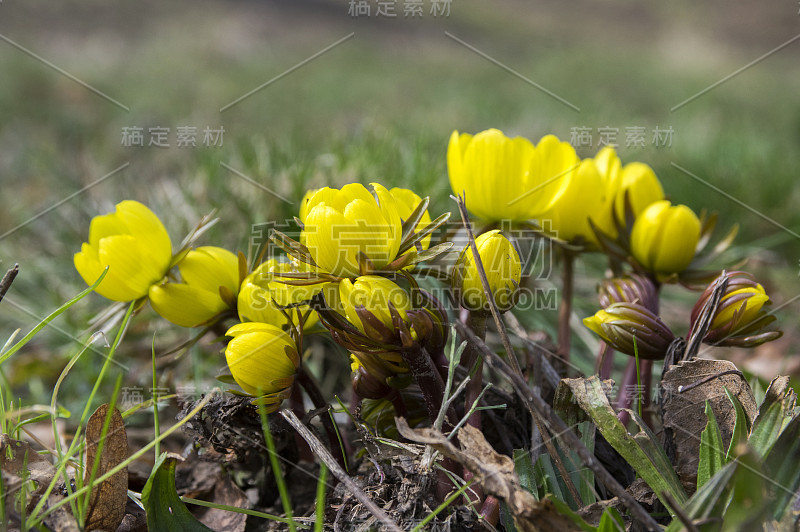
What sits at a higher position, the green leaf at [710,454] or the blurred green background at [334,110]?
the green leaf at [710,454]

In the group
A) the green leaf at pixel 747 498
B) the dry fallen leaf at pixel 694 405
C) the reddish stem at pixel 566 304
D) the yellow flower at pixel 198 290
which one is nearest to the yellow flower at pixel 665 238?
the reddish stem at pixel 566 304

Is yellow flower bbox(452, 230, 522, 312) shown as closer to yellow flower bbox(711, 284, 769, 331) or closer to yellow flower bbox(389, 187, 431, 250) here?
yellow flower bbox(389, 187, 431, 250)

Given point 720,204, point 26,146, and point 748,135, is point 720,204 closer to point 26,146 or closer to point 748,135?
point 748,135

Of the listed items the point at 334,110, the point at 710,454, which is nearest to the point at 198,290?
the point at 710,454

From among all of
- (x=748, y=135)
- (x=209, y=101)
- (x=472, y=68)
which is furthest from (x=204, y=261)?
(x=472, y=68)

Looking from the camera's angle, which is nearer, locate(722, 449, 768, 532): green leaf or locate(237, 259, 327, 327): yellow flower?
locate(722, 449, 768, 532): green leaf

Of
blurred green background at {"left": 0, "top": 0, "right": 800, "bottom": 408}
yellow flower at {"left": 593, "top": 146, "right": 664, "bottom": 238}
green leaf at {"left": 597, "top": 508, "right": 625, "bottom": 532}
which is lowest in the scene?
blurred green background at {"left": 0, "top": 0, "right": 800, "bottom": 408}

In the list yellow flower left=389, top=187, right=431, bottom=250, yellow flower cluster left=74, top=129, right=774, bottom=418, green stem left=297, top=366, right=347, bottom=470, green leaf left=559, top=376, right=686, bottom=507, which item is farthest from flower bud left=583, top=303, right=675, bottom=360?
green stem left=297, top=366, right=347, bottom=470

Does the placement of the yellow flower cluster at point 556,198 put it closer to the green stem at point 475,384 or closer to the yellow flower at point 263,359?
the green stem at point 475,384
